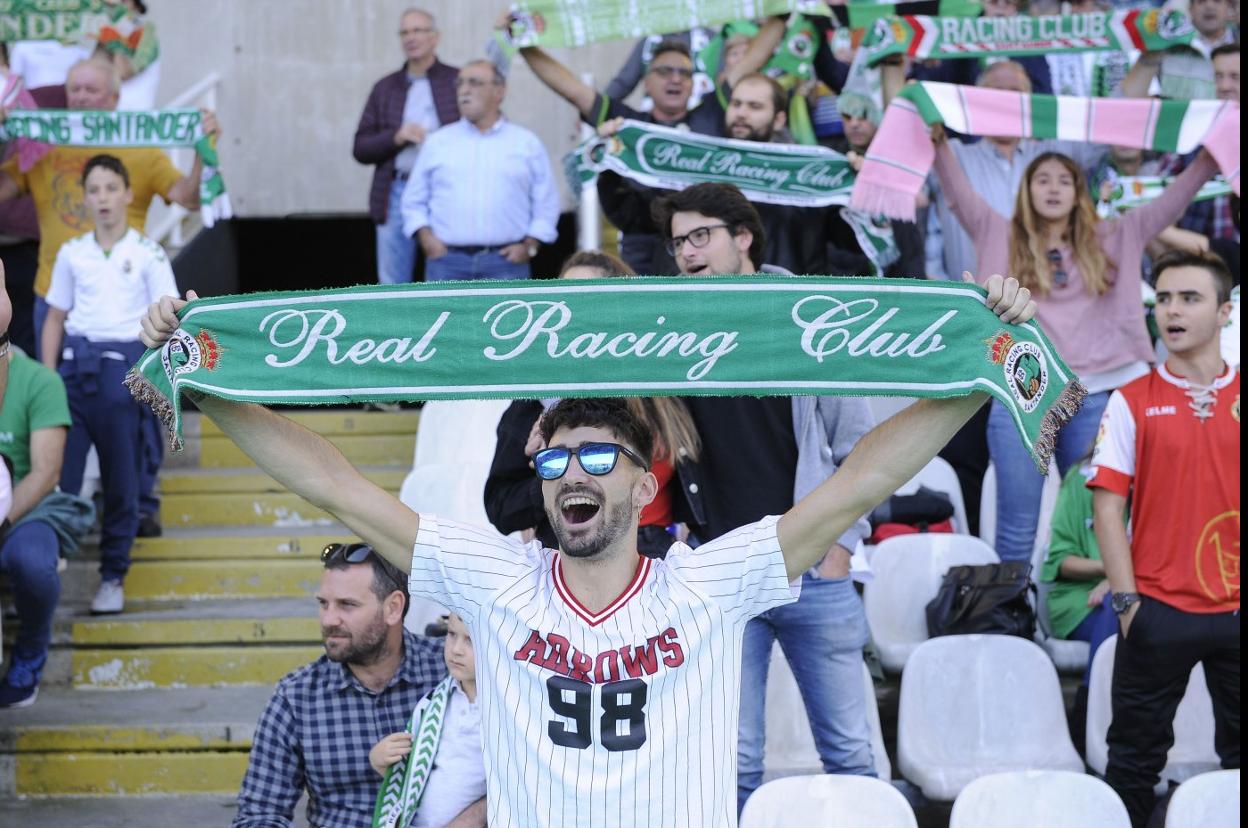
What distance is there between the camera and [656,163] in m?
7.09

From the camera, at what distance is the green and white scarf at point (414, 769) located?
414 centimetres

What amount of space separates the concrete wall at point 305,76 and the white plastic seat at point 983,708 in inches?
254

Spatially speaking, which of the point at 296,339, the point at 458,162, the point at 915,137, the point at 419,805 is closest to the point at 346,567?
the point at 419,805

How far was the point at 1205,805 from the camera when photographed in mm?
4562

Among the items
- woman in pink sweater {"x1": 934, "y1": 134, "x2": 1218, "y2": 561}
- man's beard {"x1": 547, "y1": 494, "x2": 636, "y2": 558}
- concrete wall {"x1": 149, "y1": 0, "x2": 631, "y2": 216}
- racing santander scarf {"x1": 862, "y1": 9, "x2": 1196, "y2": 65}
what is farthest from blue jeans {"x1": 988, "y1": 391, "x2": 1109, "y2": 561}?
concrete wall {"x1": 149, "y1": 0, "x2": 631, "y2": 216}

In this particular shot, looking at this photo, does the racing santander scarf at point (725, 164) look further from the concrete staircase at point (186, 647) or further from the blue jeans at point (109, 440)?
the blue jeans at point (109, 440)

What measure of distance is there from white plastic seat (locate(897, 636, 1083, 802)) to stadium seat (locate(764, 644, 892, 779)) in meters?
0.15

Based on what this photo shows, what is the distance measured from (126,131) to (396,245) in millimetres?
1639

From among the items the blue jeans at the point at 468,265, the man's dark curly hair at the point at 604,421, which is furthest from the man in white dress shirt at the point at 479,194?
the man's dark curly hair at the point at 604,421

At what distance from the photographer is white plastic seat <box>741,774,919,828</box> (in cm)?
446

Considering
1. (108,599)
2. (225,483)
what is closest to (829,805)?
(108,599)

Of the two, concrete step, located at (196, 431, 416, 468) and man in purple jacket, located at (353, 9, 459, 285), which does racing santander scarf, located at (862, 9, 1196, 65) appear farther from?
concrete step, located at (196, 431, 416, 468)

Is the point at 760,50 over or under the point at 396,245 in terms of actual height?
over

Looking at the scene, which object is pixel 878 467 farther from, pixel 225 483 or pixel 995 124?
pixel 225 483
